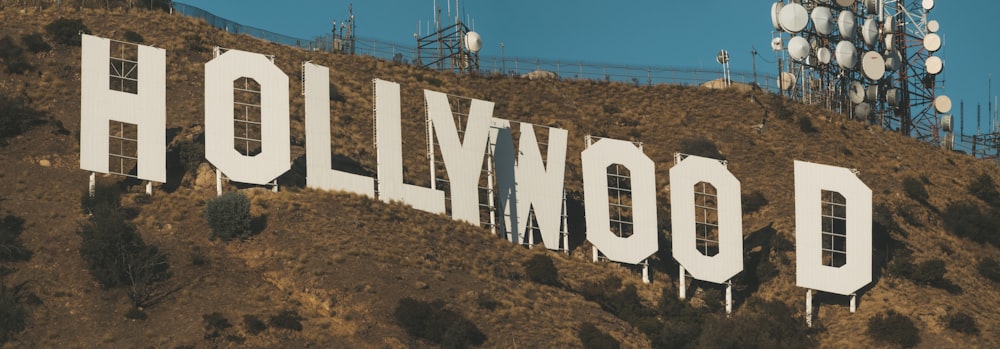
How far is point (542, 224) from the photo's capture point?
226ft

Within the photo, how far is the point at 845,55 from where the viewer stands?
298 feet

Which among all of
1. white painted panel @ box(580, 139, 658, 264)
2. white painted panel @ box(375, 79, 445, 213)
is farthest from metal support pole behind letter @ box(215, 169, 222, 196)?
white painted panel @ box(580, 139, 658, 264)

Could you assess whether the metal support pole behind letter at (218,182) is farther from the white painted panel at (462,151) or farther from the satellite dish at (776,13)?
the satellite dish at (776,13)

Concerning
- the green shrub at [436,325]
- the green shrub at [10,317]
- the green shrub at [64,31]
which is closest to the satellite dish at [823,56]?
the green shrub at [436,325]

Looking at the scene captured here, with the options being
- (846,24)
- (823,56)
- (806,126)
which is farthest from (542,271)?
(846,24)

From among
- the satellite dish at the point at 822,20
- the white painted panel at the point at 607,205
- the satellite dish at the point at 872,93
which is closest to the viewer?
the white painted panel at the point at 607,205

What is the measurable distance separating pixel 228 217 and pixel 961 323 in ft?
96.0

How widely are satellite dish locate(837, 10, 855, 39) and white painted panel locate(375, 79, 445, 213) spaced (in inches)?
1339

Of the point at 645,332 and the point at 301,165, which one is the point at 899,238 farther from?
the point at 301,165

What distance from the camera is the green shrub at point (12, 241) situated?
5769cm

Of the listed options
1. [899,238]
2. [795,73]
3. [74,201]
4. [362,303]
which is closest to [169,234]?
[74,201]

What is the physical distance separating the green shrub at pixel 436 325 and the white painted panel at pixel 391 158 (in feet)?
30.0

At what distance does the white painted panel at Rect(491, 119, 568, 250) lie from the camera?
226 feet

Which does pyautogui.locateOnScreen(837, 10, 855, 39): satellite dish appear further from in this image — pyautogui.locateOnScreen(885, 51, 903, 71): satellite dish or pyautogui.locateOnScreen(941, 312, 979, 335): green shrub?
pyautogui.locateOnScreen(941, 312, 979, 335): green shrub
